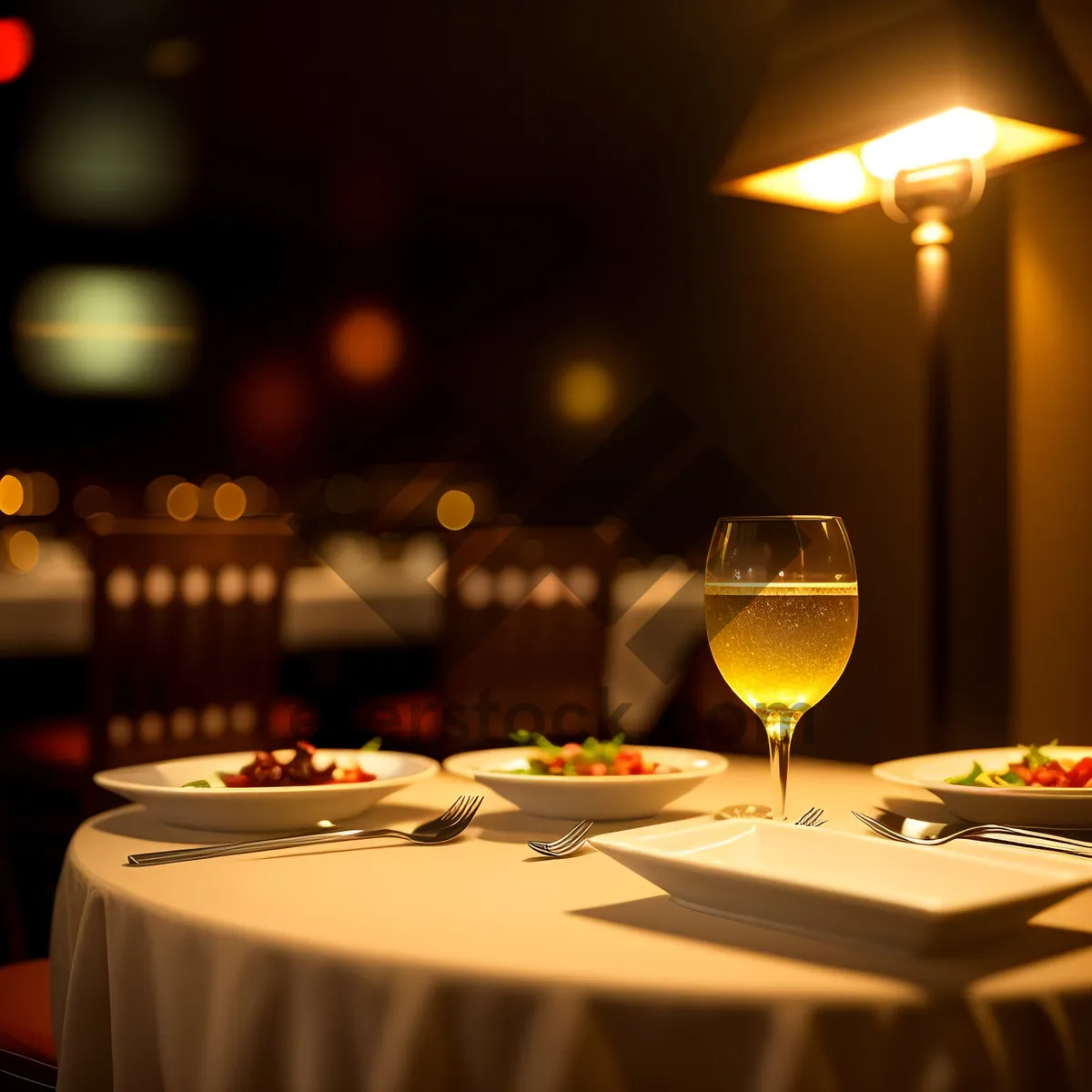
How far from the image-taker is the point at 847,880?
2.40ft

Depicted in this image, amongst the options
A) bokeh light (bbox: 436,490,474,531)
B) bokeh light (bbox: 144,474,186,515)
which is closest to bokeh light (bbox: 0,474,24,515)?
bokeh light (bbox: 144,474,186,515)

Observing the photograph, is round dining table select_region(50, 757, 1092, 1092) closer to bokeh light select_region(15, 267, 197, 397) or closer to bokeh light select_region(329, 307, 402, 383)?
bokeh light select_region(329, 307, 402, 383)

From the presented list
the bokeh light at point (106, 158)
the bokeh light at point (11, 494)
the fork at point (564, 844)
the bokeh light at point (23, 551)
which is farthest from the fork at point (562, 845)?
the bokeh light at point (106, 158)

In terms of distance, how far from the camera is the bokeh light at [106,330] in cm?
779

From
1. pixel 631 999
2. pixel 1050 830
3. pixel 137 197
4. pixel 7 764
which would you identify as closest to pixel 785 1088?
pixel 631 999

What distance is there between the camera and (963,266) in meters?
3.82

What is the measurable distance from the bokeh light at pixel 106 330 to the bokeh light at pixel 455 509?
179 cm

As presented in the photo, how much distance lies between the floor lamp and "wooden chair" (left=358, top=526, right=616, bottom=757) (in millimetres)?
974

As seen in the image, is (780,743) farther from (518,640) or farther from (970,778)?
(518,640)

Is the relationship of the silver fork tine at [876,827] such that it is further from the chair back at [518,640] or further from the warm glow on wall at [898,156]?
the warm glow on wall at [898,156]

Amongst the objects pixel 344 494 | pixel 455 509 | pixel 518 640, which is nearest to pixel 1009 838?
pixel 518 640

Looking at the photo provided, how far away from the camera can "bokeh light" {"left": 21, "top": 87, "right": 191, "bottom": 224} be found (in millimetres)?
6242

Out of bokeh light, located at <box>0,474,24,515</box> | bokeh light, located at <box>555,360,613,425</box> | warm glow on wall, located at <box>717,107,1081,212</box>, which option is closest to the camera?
warm glow on wall, located at <box>717,107,1081,212</box>

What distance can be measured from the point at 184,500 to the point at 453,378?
6.24ft
